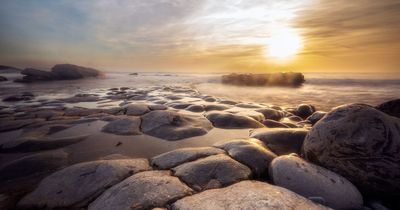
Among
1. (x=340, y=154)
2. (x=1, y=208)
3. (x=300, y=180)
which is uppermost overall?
(x=340, y=154)

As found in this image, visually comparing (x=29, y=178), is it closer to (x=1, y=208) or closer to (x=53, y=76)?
(x=1, y=208)

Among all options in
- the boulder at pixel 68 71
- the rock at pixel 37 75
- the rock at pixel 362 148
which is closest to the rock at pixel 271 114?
the rock at pixel 362 148

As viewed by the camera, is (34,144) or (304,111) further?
(304,111)

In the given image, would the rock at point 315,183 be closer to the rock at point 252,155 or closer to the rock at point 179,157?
the rock at point 252,155

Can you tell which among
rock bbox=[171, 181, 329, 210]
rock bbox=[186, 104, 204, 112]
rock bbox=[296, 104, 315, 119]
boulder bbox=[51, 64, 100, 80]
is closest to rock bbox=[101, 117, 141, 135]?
rock bbox=[186, 104, 204, 112]

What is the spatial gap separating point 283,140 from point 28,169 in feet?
14.6

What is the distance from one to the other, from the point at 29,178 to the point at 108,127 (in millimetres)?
2464

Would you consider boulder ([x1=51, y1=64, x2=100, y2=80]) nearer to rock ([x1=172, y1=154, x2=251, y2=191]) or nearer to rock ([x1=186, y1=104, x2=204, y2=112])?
rock ([x1=186, y1=104, x2=204, y2=112])

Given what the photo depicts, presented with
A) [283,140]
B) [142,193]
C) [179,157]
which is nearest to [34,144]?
[179,157]

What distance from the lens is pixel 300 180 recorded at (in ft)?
9.30

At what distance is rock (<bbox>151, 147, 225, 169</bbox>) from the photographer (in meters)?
3.54

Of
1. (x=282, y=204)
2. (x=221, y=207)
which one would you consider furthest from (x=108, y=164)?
(x=282, y=204)

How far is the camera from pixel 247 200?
2.29 m

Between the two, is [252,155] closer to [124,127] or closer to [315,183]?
[315,183]
